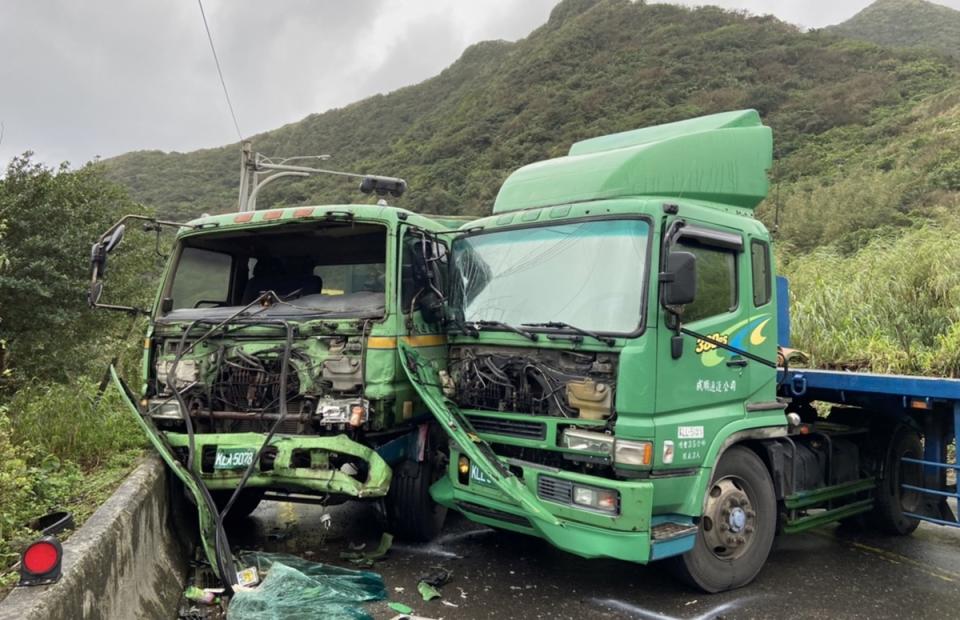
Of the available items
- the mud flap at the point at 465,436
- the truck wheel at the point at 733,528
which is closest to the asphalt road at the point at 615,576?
the truck wheel at the point at 733,528

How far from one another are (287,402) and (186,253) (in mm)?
1820

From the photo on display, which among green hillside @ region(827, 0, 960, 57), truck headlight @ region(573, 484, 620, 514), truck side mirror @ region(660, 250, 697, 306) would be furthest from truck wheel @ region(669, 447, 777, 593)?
green hillside @ region(827, 0, 960, 57)

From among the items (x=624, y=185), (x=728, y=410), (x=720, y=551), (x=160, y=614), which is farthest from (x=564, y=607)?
(x=624, y=185)

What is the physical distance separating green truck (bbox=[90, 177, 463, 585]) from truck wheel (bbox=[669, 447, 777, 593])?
203cm

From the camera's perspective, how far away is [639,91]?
48.2 metres

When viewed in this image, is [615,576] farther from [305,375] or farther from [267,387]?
[267,387]

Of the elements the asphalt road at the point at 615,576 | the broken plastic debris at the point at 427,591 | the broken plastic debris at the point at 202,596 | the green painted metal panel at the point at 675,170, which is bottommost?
the asphalt road at the point at 615,576

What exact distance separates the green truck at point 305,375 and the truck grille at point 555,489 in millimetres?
1076

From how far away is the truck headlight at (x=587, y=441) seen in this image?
3.91 m

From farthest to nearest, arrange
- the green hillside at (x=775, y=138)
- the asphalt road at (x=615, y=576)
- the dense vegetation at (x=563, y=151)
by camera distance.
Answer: the green hillside at (x=775, y=138)
the dense vegetation at (x=563, y=151)
the asphalt road at (x=615, y=576)

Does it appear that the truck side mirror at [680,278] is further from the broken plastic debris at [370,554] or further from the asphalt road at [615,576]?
the broken plastic debris at [370,554]

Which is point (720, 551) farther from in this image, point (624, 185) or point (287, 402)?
point (287, 402)

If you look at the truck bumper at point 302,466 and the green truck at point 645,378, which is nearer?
the green truck at point 645,378

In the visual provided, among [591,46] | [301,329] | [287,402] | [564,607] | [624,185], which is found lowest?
[564,607]
